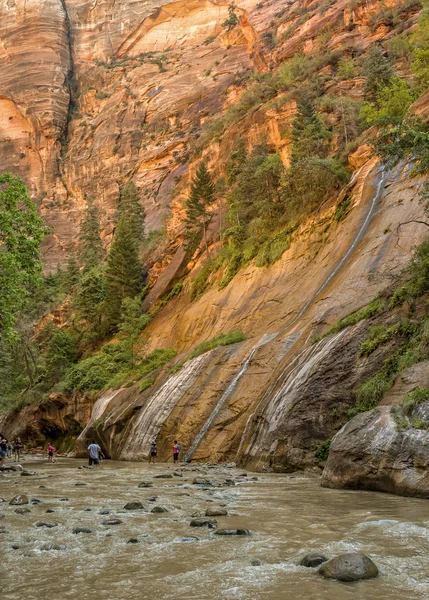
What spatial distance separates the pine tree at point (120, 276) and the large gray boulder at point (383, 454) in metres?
36.9

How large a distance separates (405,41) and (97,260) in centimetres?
4050

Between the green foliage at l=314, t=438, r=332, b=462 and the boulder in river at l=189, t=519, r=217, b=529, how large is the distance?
7.75 meters

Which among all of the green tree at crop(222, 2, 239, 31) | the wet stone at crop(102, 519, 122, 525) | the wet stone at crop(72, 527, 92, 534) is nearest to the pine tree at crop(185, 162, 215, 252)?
the wet stone at crop(102, 519, 122, 525)

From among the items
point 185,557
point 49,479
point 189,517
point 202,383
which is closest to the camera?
point 185,557

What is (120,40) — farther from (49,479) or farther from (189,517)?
(189,517)

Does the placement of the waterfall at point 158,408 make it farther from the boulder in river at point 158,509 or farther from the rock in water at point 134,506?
the boulder in river at point 158,509

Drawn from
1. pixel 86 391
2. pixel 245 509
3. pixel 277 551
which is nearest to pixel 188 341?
pixel 86 391

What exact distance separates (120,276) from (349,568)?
44387 mm

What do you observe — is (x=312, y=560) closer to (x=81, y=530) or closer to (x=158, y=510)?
(x=81, y=530)

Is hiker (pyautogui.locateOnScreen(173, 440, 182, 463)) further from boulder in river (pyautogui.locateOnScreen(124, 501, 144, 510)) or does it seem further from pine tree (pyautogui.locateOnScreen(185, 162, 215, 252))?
pine tree (pyautogui.locateOnScreen(185, 162, 215, 252))

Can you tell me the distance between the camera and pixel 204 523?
8.91m

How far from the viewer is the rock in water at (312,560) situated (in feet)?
20.7

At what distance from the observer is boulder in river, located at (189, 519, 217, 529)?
8.79 meters

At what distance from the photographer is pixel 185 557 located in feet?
22.5
